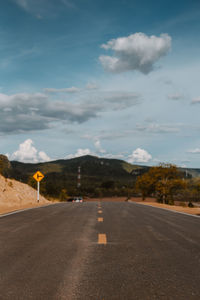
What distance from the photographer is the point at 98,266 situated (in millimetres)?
6184

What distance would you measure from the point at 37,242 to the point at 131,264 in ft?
10.7

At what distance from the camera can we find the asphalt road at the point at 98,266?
4727 millimetres

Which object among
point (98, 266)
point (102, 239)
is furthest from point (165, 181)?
point (98, 266)

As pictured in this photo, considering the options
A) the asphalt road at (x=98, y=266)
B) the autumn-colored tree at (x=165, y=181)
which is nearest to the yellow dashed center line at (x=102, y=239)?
the asphalt road at (x=98, y=266)

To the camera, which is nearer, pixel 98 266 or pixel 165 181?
pixel 98 266

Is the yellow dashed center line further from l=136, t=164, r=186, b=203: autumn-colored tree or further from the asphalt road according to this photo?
l=136, t=164, r=186, b=203: autumn-colored tree

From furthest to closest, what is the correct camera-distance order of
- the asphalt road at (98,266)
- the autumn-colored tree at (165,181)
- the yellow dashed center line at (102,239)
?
the autumn-colored tree at (165,181) < the yellow dashed center line at (102,239) < the asphalt road at (98,266)

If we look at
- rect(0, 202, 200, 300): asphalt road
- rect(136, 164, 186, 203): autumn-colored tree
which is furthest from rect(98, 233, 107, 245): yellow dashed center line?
rect(136, 164, 186, 203): autumn-colored tree

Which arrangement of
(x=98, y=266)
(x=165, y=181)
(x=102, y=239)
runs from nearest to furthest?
1. (x=98, y=266)
2. (x=102, y=239)
3. (x=165, y=181)

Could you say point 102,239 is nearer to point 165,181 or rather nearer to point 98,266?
point 98,266

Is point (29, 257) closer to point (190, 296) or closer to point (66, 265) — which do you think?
point (66, 265)

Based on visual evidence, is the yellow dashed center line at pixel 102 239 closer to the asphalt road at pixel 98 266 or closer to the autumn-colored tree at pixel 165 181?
the asphalt road at pixel 98 266

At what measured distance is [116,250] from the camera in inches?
302

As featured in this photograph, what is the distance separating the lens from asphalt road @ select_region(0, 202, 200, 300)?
473 cm
